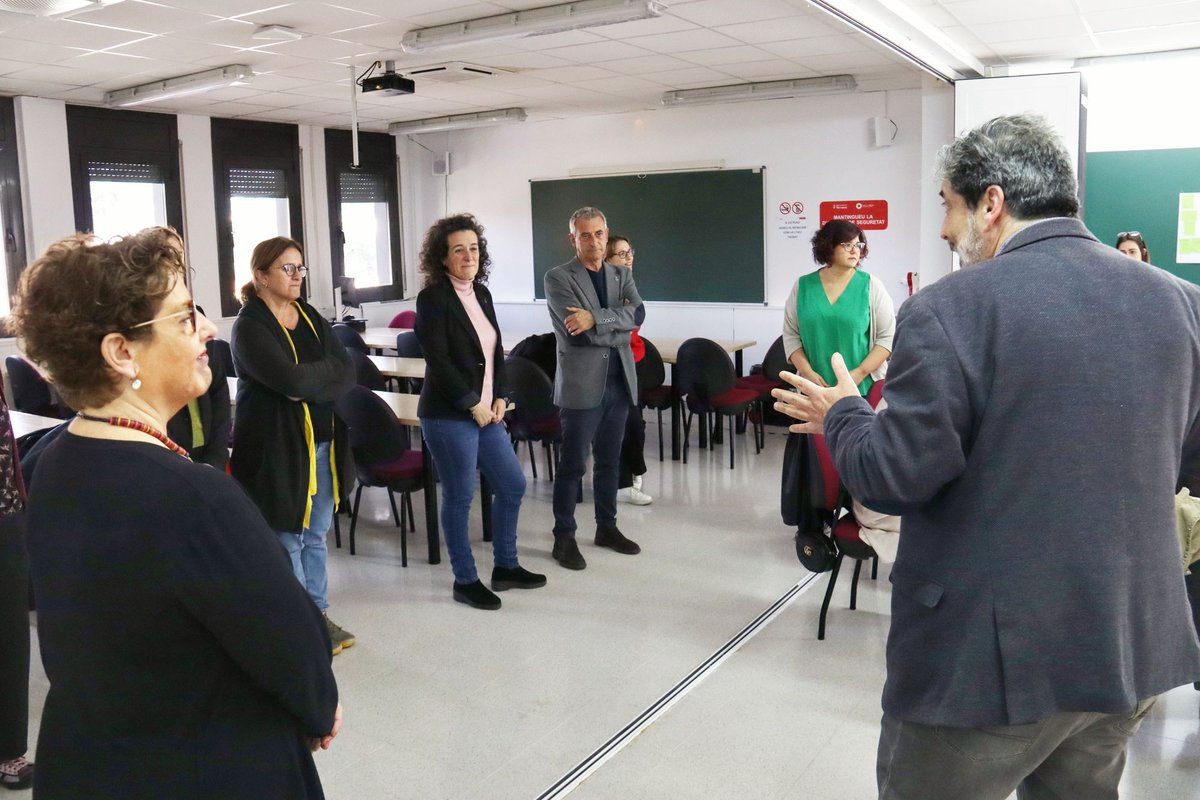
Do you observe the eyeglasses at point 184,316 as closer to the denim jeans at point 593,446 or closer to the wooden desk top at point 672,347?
the denim jeans at point 593,446

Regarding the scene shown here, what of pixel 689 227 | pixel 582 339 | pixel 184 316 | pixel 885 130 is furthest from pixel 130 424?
pixel 689 227

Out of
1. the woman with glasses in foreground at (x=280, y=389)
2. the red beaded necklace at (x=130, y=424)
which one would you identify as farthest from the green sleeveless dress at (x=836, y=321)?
the red beaded necklace at (x=130, y=424)

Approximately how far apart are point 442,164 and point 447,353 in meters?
7.06

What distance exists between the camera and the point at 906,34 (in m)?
5.81

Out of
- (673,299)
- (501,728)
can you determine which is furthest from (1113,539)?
(673,299)

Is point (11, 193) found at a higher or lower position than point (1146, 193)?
higher

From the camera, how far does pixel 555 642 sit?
3.78 meters

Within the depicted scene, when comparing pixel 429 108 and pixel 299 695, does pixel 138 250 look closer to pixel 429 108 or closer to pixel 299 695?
pixel 299 695

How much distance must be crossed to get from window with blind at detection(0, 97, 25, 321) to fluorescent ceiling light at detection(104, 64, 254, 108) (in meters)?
0.70

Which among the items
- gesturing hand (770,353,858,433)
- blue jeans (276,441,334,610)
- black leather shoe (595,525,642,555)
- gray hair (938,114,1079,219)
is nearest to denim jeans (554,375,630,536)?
black leather shoe (595,525,642,555)

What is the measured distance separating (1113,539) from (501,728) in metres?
2.15

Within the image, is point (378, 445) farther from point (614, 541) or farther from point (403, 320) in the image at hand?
point (403, 320)

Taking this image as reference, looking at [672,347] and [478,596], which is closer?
[478,596]

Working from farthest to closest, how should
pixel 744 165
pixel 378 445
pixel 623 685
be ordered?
pixel 744 165 < pixel 378 445 < pixel 623 685
